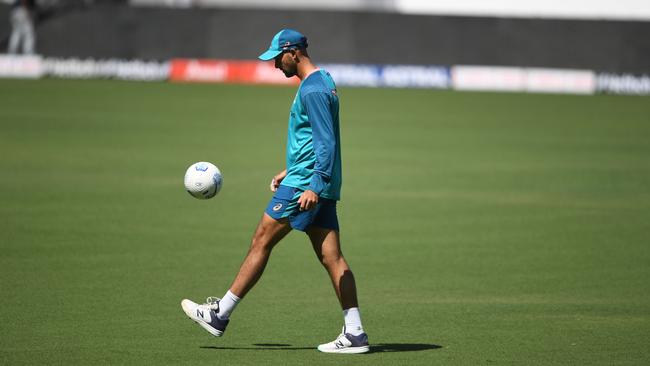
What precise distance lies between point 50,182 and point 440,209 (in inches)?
240

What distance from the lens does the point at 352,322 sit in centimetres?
841

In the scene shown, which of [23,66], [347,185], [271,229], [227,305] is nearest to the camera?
[271,229]

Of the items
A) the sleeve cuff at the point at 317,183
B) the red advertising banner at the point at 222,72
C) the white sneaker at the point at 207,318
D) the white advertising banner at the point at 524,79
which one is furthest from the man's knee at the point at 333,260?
the white advertising banner at the point at 524,79

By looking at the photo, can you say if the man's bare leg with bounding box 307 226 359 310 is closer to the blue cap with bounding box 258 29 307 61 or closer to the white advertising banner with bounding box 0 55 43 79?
the blue cap with bounding box 258 29 307 61

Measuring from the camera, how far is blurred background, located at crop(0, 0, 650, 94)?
36.3 meters

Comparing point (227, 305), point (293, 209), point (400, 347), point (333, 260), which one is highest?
point (293, 209)

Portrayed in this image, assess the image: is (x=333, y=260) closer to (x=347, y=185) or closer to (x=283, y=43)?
(x=283, y=43)

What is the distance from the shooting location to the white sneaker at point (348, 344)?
8.38 m

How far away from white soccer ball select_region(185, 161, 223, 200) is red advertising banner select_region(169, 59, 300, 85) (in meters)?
27.9

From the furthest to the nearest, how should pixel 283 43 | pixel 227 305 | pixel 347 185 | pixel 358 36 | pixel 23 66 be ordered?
pixel 358 36
pixel 23 66
pixel 347 185
pixel 227 305
pixel 283 43

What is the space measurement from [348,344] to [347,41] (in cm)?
2873

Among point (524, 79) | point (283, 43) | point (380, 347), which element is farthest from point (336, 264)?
point (524, 79)

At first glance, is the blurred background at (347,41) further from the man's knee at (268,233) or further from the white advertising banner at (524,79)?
the man's knee at (268,233)

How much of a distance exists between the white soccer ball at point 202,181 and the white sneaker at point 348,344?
5.68ft
